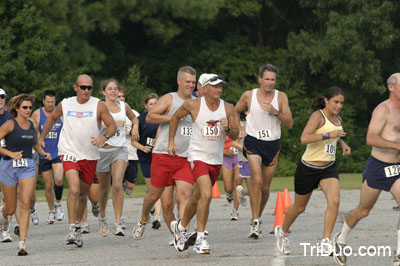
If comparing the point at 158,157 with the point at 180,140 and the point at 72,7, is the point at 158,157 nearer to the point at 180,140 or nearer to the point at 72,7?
the point at 180,140

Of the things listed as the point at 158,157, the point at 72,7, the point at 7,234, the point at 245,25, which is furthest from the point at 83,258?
the point at 245,25

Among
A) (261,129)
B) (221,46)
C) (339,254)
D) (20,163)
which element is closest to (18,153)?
(20,163)

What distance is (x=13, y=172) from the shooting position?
11.9m

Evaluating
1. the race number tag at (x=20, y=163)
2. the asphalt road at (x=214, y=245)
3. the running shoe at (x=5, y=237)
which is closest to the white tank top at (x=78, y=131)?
the race number tag at (x=20, y=163)

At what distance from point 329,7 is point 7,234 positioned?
2805cm

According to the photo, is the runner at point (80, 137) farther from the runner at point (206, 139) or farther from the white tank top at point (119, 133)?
the runner at point (206, 139)

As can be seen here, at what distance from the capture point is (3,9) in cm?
3331

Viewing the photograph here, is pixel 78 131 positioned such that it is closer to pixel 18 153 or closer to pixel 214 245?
pixel 18 153

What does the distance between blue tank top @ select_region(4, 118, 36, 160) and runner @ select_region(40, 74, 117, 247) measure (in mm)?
447

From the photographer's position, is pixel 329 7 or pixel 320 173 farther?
pixel 329 7

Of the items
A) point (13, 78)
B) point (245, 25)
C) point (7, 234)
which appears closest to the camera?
point (7, 234)

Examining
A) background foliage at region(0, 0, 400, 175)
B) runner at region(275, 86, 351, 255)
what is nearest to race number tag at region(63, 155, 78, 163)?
runner at region(275, 86, 351, 255)

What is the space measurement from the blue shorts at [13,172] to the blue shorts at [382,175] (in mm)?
4507

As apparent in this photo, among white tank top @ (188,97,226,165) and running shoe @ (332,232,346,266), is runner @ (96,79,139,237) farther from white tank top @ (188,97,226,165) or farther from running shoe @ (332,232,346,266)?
running shoe @ (332,232,346,266)
